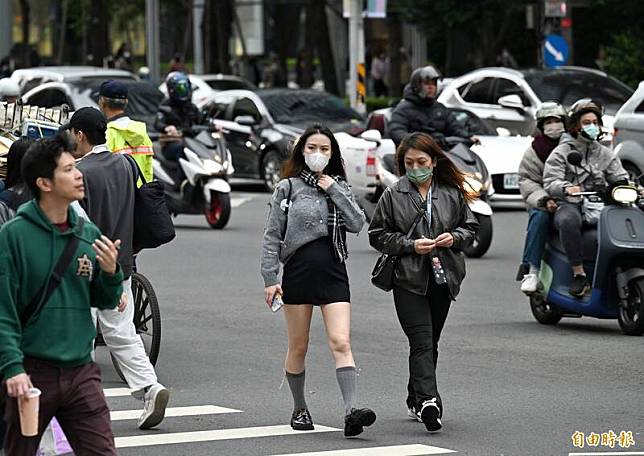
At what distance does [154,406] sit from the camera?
28.7 feet

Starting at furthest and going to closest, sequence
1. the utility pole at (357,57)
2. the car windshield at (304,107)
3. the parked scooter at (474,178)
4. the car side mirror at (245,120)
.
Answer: the utility pole at (357,57) → the car windshield at (304,107) → the car side mirror at (245,120) → the parked scooter at (474,178)

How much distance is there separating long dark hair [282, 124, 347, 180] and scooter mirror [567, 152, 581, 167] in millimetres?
3738

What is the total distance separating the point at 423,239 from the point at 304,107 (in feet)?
58.8

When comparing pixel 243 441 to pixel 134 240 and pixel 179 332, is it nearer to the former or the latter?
pixel 134 240

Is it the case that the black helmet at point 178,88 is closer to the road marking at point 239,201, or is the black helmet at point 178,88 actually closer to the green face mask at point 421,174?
the road marking at point 239,201

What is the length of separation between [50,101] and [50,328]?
19942mm

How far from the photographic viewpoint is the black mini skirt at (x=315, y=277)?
8703 millimetres

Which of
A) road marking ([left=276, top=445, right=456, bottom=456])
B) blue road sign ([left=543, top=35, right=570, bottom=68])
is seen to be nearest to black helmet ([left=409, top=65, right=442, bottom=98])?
road marking ([left=276, top=445, right=456, bottom=456])

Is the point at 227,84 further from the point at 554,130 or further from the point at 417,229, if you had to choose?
the point at 417,229

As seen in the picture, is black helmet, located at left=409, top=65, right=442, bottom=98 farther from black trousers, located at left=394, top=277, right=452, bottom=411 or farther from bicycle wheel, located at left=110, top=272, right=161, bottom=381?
black trousers, located at left=394, top=277, right=452, bottom=411

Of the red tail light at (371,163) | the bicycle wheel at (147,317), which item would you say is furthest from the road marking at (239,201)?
the bicycle wheel at (147,317)

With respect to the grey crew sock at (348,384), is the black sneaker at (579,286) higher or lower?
lower

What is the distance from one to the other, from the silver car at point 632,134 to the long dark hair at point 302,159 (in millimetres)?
10372

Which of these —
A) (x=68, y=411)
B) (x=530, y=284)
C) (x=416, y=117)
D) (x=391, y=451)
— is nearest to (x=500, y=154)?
(x=416, y=117)
